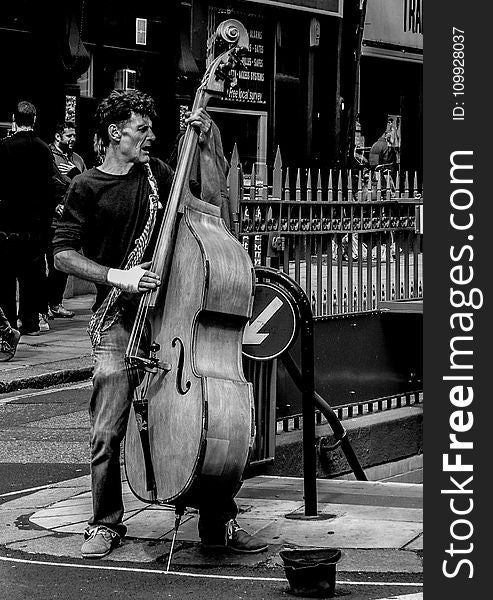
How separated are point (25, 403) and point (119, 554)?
182 inches

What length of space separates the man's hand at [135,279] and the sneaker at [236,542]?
982 mm

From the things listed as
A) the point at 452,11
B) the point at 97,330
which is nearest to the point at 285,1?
the point at 97,330

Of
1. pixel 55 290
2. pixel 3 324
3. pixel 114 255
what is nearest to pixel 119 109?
pixel 114 255

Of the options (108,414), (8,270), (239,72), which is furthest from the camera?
(239,72)

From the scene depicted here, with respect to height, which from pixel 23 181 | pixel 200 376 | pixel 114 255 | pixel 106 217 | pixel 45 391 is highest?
pixel 23 181

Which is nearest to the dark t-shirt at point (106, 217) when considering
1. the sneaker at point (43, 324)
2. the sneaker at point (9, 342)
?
the sneaker at point (9, 342)

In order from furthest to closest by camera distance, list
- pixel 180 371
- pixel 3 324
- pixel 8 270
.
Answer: pixel 8 270 → pixel 3 324 → pixel 180 371

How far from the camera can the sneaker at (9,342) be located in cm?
1117

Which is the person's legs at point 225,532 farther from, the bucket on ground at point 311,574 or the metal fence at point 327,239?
the metal fence at point 327,239

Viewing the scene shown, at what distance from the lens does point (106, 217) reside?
5.54 m

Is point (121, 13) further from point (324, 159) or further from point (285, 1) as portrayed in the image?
point (324, 159)

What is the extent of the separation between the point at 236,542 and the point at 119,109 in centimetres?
173

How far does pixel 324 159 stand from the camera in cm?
2148

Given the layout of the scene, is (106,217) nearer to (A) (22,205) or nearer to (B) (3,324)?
(B) (3,324)
